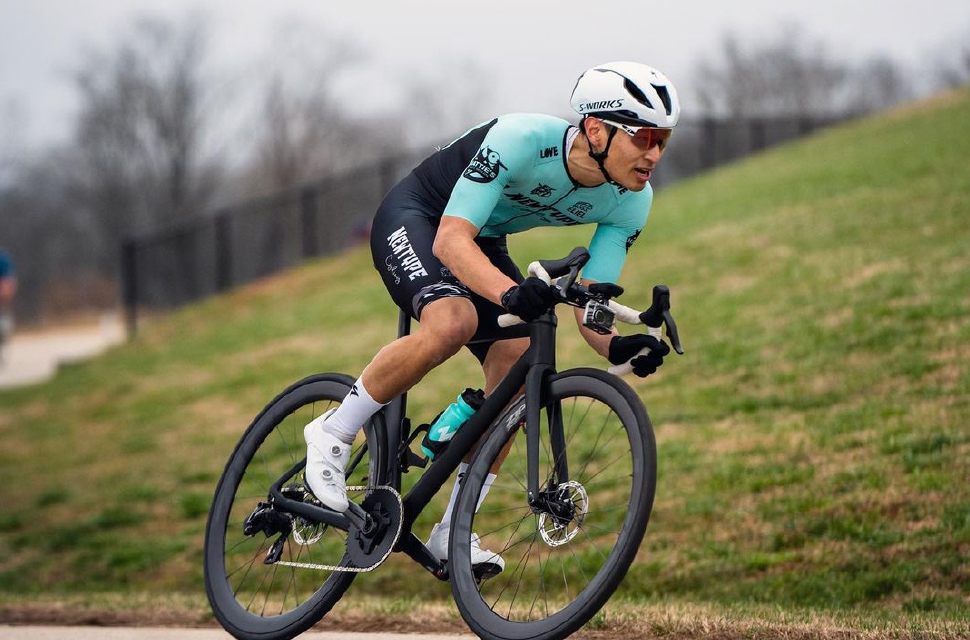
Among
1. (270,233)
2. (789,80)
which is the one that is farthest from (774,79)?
(270,233)

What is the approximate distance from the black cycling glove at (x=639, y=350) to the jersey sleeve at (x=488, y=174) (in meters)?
0.66

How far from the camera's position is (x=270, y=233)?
29.3 metres

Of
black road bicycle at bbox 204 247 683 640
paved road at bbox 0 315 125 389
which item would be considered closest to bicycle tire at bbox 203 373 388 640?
black road bicycle at bbox 204 247 683 640

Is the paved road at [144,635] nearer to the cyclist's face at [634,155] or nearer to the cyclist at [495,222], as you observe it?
the cyclist at [495,222]

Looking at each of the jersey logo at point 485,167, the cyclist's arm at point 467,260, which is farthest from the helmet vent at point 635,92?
the cyclist's arm at point 467,260

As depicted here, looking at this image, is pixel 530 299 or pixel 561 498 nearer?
pixel 530 299

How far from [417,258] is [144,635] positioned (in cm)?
226

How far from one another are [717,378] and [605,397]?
23.8 feet

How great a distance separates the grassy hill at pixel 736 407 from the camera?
6879 mm

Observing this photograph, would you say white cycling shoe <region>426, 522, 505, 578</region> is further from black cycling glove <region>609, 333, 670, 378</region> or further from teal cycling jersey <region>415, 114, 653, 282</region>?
teal cycling jersey <region>415, 114, 653, 282</region>

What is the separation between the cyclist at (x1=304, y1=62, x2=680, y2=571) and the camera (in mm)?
4113

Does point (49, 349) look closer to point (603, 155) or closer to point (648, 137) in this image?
point (603, 155)

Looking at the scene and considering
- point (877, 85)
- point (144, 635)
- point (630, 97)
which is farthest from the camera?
point (877, 85)

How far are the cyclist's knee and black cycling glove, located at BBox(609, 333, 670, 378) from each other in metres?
0.54
